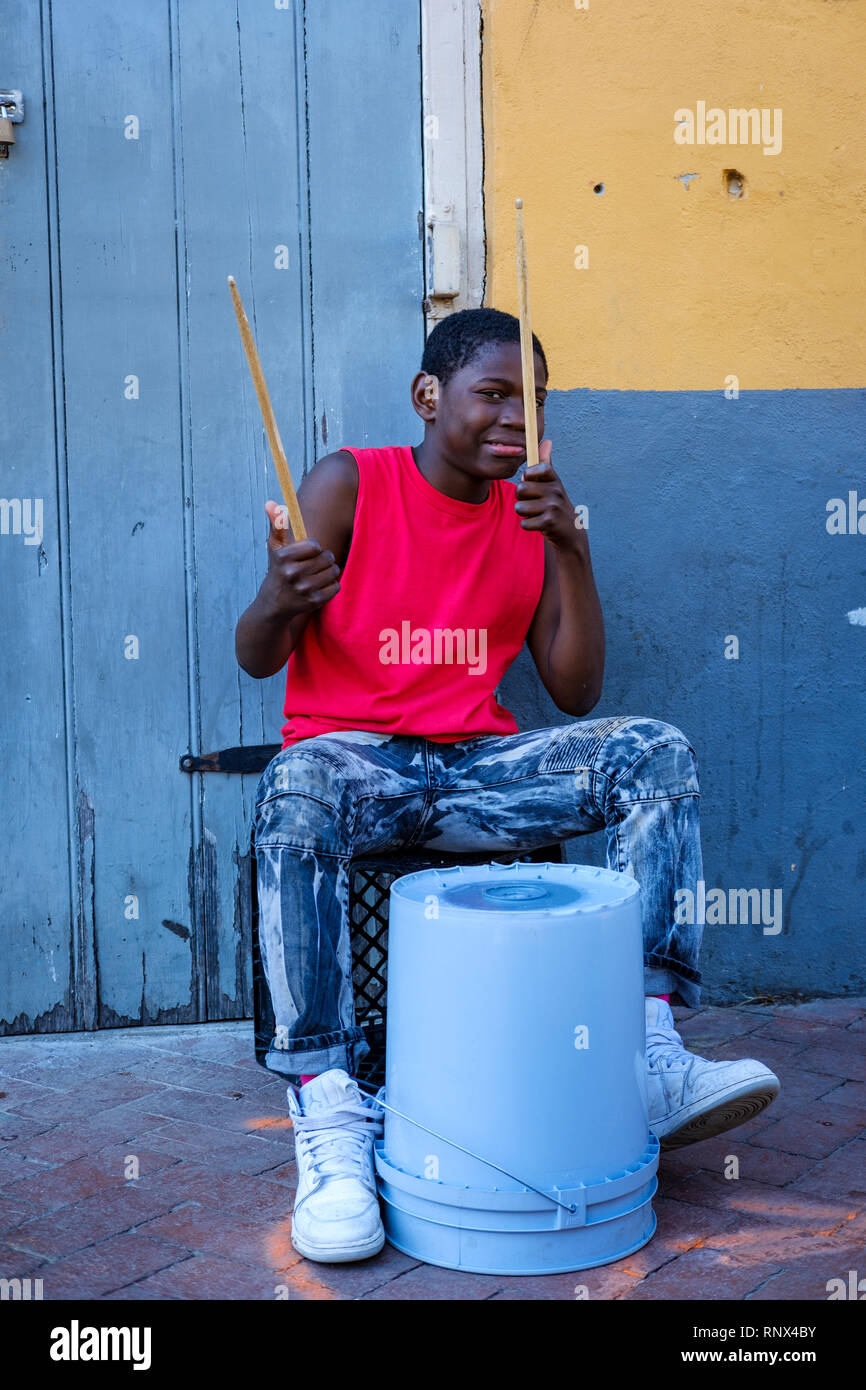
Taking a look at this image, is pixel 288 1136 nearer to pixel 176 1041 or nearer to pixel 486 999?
pixel 176 1041

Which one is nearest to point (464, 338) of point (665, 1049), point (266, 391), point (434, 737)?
point (266, 391)

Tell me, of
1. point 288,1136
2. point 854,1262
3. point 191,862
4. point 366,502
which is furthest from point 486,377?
→ point 854,1262

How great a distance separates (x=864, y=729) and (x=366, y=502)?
51.6 inches

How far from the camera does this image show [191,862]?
2.77 meters

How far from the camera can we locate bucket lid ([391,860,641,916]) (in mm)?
1698

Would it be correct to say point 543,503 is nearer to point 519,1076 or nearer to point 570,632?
point 570,632

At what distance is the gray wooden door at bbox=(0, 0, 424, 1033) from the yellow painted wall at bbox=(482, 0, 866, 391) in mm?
269

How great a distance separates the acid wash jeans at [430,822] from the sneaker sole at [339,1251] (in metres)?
0.29

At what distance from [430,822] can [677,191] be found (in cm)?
155

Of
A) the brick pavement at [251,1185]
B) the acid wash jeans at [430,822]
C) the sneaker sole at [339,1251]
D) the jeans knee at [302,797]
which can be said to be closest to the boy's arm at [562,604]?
the acid wash jeans at [430,822]

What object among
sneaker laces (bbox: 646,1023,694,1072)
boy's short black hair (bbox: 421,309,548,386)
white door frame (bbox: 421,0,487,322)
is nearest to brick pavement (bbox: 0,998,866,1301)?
sneaker laces (bbox: 646,1023,694,1072)

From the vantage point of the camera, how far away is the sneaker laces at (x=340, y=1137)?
1.83 metres

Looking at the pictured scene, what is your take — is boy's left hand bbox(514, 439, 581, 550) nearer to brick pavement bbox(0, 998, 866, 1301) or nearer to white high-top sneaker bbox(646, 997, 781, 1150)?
white high-top sneaker bbox(646, 997, 781, 1150)

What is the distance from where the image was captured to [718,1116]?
193 cm
